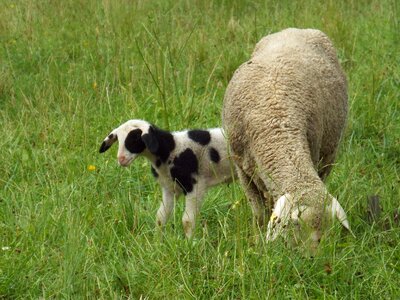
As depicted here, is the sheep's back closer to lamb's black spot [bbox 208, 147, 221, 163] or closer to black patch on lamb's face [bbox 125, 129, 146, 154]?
lamb's black spot [bbox 208, 147, 221, 163]

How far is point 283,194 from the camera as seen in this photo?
454 centimetres

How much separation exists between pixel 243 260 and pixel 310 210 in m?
0.40

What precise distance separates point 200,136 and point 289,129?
1.11 meters

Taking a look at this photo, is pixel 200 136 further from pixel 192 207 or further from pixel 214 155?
pixel 192 207

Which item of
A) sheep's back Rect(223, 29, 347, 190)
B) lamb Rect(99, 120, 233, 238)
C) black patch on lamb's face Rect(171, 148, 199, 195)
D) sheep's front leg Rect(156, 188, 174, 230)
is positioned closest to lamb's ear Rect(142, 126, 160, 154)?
lamb Rect(99, 120, 233, 238)

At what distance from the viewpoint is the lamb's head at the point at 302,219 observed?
4293 mm

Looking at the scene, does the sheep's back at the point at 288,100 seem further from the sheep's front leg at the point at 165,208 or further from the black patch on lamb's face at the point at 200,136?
the sheep's front leg at the point at 165,208

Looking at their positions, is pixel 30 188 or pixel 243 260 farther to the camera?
pixel 30 188

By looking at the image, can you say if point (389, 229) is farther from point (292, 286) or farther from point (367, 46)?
point (367, 46)

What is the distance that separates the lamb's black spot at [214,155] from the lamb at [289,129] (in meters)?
0.33

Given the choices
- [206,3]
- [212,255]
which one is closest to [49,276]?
[212,255]

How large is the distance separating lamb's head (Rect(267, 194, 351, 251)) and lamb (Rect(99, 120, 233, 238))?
127cm

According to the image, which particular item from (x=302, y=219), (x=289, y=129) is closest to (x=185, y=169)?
(x=289, y=129)

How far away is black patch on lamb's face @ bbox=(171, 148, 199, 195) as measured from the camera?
5680mm
